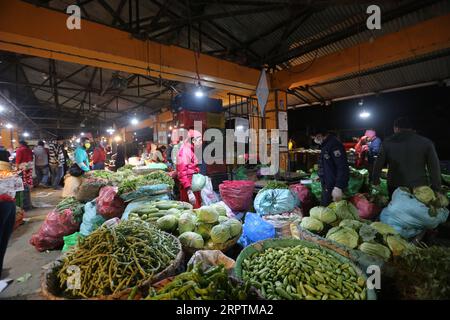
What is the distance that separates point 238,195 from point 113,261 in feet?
9.08

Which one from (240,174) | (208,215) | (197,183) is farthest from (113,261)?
(240,174)

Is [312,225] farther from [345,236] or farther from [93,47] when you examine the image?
[93,47]

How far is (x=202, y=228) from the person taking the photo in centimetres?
296

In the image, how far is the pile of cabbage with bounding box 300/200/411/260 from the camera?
210 centimetres

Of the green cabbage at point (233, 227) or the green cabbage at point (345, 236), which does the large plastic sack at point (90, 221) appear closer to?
the green cabbage at point (233, 227)

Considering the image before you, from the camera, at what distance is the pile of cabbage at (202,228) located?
2697 mm

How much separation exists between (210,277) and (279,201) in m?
2.51

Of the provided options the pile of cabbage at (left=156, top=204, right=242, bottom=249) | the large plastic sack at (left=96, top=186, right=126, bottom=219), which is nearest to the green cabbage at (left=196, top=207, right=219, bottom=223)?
the pile of cabbage at (left=156, top=204, right=242, bottom=249)

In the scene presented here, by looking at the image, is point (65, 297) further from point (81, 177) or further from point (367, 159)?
point (367, 159)

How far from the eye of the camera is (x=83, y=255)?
1999 mm

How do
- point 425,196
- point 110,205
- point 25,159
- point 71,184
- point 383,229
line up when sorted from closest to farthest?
point 383,229, point 425,196, point 110,205, point 71,184, point 25,159

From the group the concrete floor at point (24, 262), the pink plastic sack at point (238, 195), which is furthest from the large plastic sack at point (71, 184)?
the pink plastic sack at point (238, 195)

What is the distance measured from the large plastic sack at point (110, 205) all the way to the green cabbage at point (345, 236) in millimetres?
3498

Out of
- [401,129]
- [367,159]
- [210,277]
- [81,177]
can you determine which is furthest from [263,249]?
[367,159]
